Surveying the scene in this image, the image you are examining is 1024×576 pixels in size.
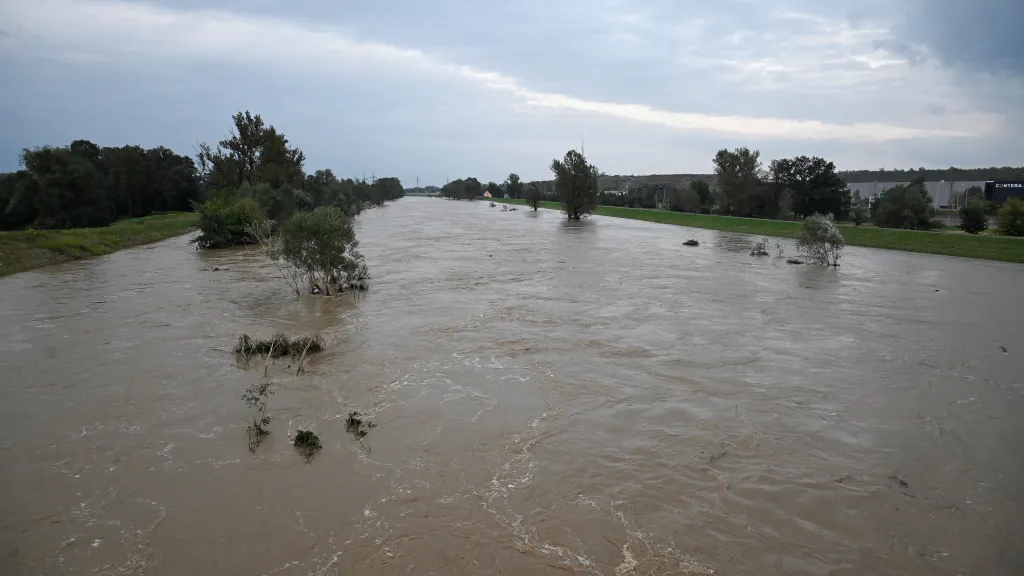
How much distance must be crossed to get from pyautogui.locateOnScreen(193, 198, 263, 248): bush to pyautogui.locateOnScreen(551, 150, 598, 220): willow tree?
116 ft

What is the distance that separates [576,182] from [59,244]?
152 feet

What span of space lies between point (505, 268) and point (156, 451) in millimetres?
17932

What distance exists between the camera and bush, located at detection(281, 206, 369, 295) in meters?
16.0

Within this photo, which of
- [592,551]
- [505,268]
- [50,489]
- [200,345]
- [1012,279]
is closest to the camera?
[592,551]

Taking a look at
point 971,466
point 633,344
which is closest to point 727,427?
point 971,466

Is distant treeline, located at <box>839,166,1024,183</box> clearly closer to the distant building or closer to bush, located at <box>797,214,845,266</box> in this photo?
the distant building

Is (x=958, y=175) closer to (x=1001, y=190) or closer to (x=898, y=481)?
(x=1001, y=190)

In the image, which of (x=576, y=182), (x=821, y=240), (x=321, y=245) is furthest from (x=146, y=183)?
(x=821, y=240)

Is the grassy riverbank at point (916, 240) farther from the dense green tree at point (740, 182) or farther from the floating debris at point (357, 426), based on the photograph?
the floating debris at point (357, 426)

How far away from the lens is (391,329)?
1322cm

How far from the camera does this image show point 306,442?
23.7 feet

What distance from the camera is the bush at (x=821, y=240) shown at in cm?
2464

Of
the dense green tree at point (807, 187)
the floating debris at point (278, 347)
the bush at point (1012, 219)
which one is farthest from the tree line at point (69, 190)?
the dense green tree at point (807, 187)

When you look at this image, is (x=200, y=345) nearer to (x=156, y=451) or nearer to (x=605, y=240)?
(x=156, y=451)
